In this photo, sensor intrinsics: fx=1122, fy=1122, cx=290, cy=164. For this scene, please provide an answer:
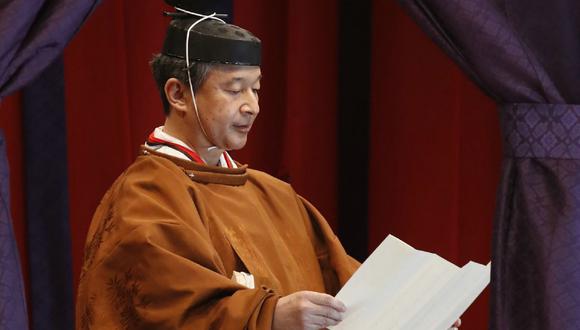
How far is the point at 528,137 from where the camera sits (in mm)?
2225

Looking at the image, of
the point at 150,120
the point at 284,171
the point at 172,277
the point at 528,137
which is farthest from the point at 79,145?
the point at 528,137

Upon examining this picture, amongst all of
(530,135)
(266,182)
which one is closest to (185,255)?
(266,182)

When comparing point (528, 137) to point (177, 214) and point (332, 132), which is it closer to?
point (177, 214)

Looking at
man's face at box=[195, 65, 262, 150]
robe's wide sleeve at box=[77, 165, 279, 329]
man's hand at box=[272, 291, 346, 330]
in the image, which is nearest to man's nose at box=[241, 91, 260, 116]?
man's face at box=[195, 65, 262, 150]

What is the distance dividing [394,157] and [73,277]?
3.11 feet

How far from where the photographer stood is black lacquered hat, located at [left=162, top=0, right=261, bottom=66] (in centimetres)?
222

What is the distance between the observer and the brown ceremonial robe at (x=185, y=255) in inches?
78.5

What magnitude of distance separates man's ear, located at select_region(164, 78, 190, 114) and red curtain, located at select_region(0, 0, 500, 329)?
71 centimetres

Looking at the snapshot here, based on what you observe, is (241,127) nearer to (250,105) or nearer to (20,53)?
(250,105)

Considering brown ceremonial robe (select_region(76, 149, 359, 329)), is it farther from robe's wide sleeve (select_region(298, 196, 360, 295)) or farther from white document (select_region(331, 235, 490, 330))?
white document (select_region(331, 235, 490, 330))

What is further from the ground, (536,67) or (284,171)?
(536,67)

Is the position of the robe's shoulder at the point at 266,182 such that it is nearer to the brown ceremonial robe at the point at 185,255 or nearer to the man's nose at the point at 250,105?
the brown ceremonial robe at the point at 185,255

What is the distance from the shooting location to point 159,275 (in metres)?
2.00

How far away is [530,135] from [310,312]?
1.98 ft
